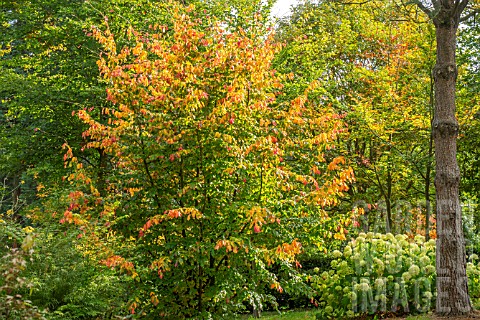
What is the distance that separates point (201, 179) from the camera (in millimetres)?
6938

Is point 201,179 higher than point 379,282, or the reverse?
point 201,179

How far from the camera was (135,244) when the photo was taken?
7332mm

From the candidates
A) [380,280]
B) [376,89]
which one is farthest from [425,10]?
[376,89]

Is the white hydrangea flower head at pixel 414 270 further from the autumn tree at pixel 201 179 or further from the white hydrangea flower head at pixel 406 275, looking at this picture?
the autumn tree at pixel 201 179

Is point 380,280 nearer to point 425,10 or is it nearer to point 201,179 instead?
point 201,179

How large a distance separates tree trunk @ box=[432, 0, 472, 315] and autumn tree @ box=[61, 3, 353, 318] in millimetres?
1877

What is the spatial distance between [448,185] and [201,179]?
355 centimetres

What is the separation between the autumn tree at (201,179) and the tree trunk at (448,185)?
188 centimetres

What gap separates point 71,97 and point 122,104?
31.4 ft

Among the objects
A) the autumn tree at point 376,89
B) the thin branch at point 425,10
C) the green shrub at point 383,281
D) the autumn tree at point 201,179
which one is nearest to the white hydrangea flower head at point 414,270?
the green shrub at point 383,281

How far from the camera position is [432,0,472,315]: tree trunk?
7676mm

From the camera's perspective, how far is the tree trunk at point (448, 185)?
7.68m

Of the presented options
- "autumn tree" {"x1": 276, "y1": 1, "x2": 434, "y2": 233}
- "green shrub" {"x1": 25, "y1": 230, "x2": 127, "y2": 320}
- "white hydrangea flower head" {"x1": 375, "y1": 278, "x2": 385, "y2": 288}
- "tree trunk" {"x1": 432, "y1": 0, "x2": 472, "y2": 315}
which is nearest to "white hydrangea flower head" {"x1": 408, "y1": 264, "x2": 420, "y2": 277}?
"white hydrangea flower head" {"x1": 375, "y1": 278, "x2": 385, "y2": 288}

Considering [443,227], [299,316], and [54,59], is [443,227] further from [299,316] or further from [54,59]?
[54,59]
